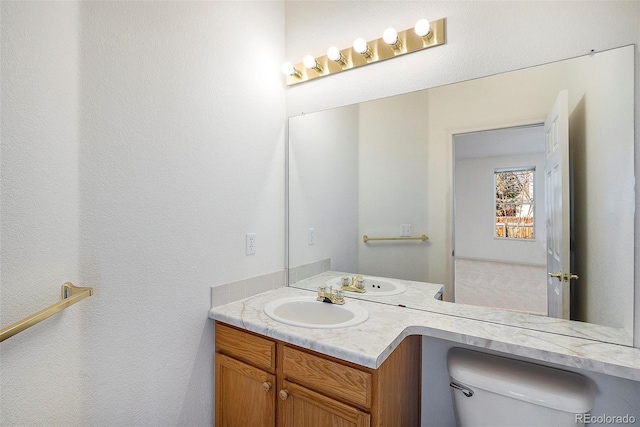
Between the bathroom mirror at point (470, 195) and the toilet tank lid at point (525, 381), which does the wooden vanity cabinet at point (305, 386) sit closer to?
the toilet tank lid at point (525, 381)

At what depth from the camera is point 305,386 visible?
1165 mm

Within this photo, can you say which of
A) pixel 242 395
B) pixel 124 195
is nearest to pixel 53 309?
pixel 124 195

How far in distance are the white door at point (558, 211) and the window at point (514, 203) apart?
7 centimetres

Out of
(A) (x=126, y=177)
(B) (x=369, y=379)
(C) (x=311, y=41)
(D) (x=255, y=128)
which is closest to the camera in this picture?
(B) (x=369, y=379)

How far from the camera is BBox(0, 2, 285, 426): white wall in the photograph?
0.91 m

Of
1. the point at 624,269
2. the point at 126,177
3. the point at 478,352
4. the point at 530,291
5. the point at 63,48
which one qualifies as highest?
the point at 63,48

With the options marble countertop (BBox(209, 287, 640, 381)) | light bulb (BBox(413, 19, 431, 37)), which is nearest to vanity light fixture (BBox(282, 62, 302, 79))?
light bulb (BBox(413, 19, 431, 37))

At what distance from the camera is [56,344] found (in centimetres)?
98

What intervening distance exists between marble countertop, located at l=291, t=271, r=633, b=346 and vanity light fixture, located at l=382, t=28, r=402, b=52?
1163 millimetres

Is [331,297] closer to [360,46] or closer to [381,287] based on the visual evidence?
[381,287]

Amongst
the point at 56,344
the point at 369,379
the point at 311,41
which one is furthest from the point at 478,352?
the point at 311,41

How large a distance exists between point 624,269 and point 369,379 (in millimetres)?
961

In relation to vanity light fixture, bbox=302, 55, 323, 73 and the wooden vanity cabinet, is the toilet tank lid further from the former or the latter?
vanity light fixture, bbox=302, 55, 323, 73

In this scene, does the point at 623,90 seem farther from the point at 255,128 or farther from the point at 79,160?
the point at 79,160
